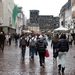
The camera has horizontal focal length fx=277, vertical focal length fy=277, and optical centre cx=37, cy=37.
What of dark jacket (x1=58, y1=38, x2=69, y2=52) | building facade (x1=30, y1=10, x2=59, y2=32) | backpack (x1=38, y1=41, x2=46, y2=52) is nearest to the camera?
dark jacket (x1=58, y1=38, x2=69, y2=52)

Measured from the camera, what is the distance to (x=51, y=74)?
1157cm

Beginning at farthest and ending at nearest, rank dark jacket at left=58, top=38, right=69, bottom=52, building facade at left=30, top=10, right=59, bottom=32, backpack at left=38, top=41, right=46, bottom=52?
building facade at left=30, top=10, right=59, bottom=32
backpack at left=38, top=41, right=46, bottom=52
dark jacket at left=58, top=38, right=69, bottom=52

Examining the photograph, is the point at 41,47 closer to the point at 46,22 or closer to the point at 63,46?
the point at 63,46

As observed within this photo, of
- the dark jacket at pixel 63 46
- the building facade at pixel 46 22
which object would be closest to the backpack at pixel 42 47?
the dark jacket at pixel 63 46

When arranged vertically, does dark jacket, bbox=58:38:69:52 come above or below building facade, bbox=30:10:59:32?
below

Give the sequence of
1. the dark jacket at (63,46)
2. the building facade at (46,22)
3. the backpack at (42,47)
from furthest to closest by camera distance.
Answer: the building facade at (46,22) → the backpack at (42,47) → the dark jacket at (63,46)

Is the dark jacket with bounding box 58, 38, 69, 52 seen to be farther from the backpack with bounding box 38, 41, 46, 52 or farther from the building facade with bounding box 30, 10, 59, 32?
the building facade with bounding box 30, 10, 59, 32

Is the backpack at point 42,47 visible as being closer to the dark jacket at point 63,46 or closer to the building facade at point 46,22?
the dark jacket at point 63,46

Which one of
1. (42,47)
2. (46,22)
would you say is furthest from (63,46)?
(46,22)

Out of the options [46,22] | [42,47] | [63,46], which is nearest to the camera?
[63,46]

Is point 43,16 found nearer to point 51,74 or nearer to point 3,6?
point 3,6

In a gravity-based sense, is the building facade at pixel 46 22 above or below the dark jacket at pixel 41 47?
above

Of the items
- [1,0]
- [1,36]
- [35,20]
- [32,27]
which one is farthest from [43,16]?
[1,36]

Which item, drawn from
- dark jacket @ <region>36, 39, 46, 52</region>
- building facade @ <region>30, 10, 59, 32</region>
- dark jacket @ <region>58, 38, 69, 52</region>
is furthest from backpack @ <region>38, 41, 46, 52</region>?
building facade @ <region>30, 10, 59, 32</region>
